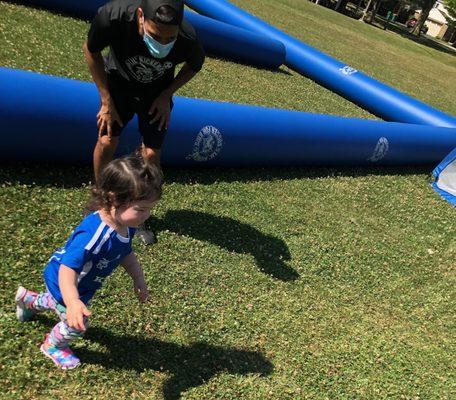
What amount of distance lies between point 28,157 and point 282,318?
262 cm

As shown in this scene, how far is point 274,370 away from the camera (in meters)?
3.23

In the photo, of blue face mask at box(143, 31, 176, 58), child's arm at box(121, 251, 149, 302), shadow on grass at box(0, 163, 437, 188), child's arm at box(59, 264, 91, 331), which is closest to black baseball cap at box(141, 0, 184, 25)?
blue face mask at box(143, 31, 176, 58)

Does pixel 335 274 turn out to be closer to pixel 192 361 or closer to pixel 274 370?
pixel 274 370

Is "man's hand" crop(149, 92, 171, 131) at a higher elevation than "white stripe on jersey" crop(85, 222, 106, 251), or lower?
higher

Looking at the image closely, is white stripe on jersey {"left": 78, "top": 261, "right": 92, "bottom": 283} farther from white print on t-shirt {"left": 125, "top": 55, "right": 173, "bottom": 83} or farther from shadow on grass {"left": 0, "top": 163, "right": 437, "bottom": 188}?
shadow on grass {"left": 0, "top": 163, "right": 437, "bottom": 188}

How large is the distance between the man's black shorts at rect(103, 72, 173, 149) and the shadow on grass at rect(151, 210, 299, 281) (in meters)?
0.83

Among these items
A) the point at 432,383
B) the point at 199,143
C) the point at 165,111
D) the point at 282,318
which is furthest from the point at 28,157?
the point at 432,383

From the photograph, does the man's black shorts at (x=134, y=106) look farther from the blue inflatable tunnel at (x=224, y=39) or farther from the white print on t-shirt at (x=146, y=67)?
the blue inflatable tunnel at (x=224, y=39)

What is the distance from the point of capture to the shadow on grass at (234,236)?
13.7 ft

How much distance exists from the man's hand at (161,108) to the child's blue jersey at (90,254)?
1.31 meters

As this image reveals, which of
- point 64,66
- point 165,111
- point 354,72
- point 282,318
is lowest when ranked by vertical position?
point 282,318

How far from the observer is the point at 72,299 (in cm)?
217

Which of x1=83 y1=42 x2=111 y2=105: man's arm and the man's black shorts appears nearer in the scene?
x1=83 y1=42 x2=111 y2=105: man's arm

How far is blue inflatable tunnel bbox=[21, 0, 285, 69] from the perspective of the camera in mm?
8352
